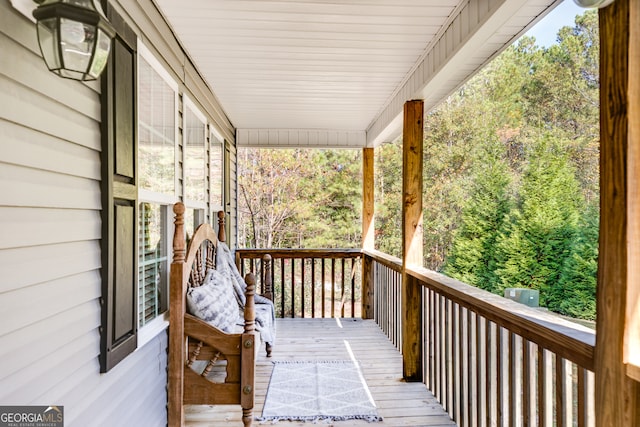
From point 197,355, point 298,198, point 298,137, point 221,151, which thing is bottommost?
point 197,355

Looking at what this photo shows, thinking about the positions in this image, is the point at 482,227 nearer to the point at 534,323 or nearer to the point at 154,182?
the point at 534,323

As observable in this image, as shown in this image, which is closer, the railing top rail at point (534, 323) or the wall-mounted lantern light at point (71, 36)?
the wall-mounted lantern light at point (71, 36)

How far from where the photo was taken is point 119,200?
181 centimetres

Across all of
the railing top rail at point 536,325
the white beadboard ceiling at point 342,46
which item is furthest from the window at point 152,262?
the railing top rail at point 536,325

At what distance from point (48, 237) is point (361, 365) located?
311 centimetres

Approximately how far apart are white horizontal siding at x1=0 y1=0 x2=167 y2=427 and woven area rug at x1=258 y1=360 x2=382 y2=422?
140 cm

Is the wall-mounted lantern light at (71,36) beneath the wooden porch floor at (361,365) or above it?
above

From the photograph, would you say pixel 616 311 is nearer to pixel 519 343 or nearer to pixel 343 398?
pixel 519 343

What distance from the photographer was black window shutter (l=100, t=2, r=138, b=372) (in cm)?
169

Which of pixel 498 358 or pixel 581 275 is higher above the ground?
pixel 498 358

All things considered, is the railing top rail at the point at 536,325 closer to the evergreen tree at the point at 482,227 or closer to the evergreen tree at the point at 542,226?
the evergreen tree at the point at 542,226

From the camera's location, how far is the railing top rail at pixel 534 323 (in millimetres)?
1421

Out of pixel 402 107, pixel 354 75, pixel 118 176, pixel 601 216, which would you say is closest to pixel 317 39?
pixel 354 75

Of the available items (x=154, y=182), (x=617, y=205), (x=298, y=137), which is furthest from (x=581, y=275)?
(x=154, y=182)
